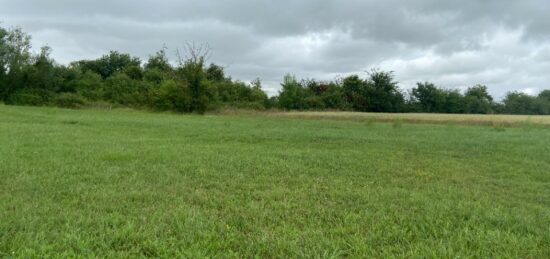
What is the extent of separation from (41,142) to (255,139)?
5.25 meters

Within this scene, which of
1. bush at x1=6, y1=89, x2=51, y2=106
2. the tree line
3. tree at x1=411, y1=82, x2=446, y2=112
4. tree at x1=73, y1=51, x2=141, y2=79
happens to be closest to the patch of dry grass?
the tree line

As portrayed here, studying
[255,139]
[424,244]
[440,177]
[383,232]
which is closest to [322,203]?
[383,232]

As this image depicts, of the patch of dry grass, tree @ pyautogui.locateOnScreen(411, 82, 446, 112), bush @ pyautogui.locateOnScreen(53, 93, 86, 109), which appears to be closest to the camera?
the patch of dry grass

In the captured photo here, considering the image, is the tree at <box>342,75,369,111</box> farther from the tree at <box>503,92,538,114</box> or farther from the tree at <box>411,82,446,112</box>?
the tree at <box>503,92,538,114</box>

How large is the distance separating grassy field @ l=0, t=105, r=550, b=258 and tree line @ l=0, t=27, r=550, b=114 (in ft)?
98.5

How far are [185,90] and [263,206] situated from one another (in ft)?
111

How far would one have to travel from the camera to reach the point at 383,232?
3449 millimetres

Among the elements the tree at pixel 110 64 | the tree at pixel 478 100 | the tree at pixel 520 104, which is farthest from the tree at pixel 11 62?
the tree at pixel 520 104

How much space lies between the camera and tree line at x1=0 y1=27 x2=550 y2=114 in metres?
37.5

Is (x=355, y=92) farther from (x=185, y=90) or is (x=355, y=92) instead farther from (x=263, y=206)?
(x=263, y=206)

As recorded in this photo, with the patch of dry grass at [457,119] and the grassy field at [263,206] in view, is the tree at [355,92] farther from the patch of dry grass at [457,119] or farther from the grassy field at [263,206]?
the grassy field at [263,206]

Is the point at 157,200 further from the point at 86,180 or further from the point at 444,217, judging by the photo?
the point at 444,217

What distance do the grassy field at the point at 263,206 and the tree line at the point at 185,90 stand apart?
98.5 ft

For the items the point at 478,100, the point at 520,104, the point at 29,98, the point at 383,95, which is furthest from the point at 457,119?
the point at 520,104
